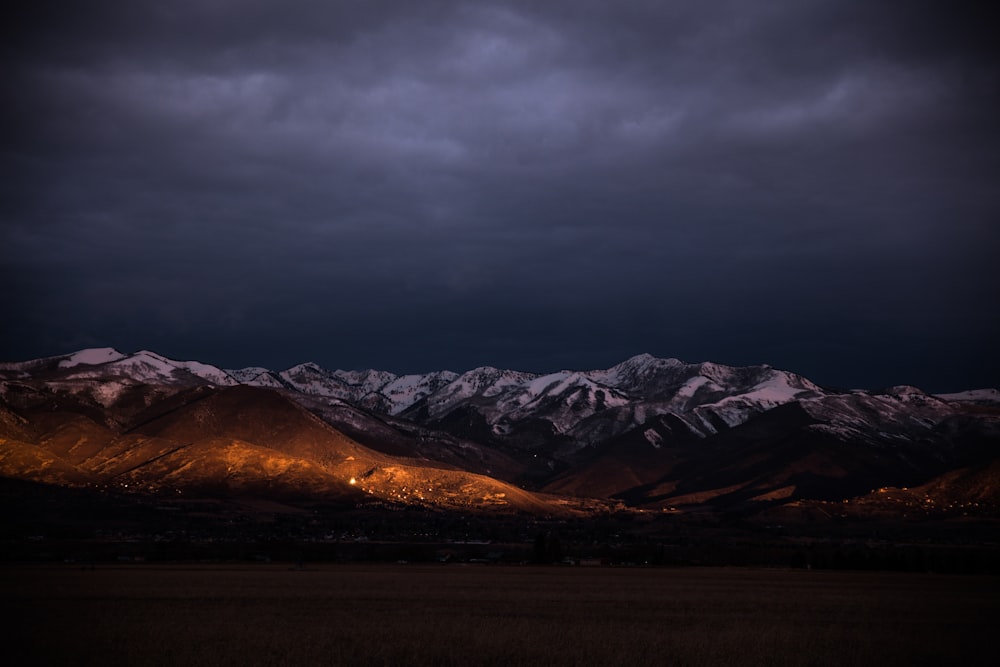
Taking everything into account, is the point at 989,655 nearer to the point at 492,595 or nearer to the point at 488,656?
the point at 488,656

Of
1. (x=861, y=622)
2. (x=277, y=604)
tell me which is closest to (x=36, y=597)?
(x=277, y=604)

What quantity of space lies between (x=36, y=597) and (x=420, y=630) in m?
43.5

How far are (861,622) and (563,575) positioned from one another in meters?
74.9

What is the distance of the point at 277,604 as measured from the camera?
3433 inches

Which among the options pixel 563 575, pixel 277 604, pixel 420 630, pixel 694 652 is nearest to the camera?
pixel 694 652

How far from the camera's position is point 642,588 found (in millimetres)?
117812

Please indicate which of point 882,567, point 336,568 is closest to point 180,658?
point 336,568

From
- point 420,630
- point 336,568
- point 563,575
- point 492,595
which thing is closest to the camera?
point 420,630

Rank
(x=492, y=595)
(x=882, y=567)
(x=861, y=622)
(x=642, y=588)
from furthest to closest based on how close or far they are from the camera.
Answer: (x=882, y=567), (x=642, y=588), (x=492, y=595), (x=861, y=622)

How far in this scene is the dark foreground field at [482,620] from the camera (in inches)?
2069

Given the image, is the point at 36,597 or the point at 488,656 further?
the point at 36,597

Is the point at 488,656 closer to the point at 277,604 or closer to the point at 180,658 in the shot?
the point at 180,658

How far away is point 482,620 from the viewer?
72.3 meters

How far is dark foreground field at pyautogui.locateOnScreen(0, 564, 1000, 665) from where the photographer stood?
5256 cm
